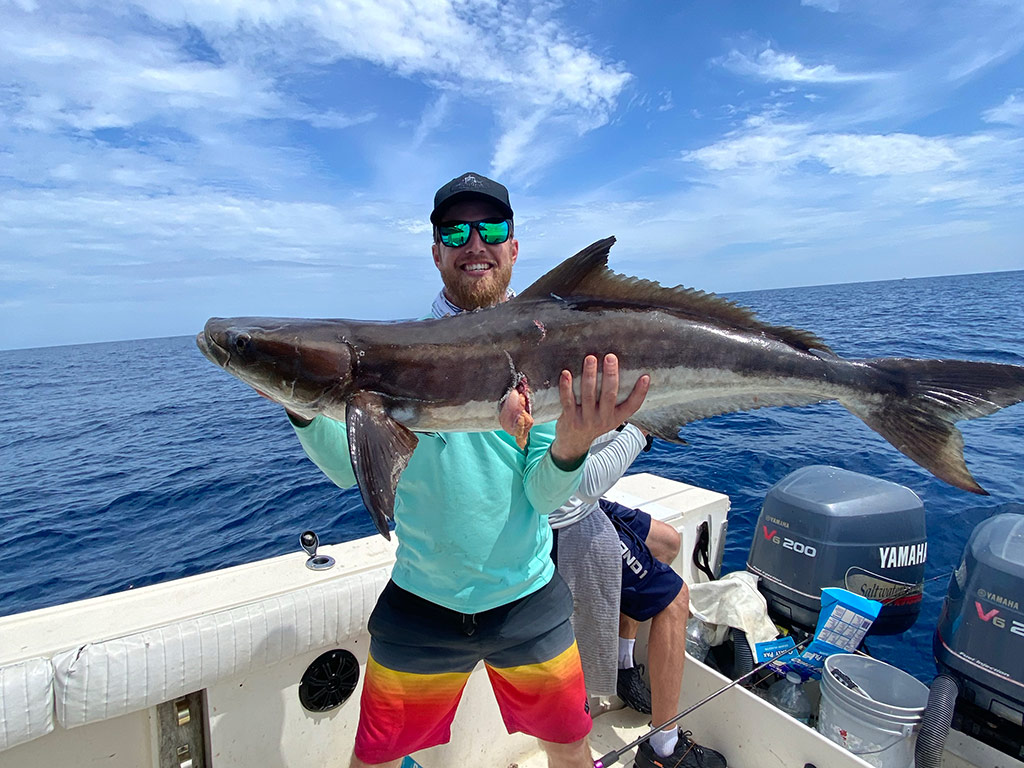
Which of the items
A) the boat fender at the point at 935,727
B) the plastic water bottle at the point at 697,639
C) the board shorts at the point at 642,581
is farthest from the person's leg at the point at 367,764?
the boat fender at the point at 935,727

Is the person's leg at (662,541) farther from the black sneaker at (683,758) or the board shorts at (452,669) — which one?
the board shorts at (452,669)

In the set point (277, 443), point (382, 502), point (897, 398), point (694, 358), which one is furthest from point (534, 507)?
point (277, 443)

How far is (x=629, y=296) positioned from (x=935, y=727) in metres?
3.19

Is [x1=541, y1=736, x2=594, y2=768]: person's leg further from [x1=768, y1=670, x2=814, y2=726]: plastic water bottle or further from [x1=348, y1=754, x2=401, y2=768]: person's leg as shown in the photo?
[x1=768, y1=670, x2=814, y2=726]: plastic water bottle

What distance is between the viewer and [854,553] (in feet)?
16.1

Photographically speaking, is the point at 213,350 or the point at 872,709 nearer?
the point at 213,350

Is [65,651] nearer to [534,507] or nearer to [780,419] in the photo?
[534,507]

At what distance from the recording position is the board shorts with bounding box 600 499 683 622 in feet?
13.7

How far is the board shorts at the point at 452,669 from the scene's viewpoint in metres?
2.72

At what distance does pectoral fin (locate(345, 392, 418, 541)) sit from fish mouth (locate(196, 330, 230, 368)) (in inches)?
24.7

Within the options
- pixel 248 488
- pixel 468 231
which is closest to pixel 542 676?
pixel 468 231

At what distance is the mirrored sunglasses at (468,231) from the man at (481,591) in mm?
1055

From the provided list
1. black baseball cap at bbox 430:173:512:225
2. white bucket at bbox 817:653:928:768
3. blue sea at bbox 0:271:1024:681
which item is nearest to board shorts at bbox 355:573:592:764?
white bucket at bbox 817:653:928:768

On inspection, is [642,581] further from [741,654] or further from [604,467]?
[741,654]
